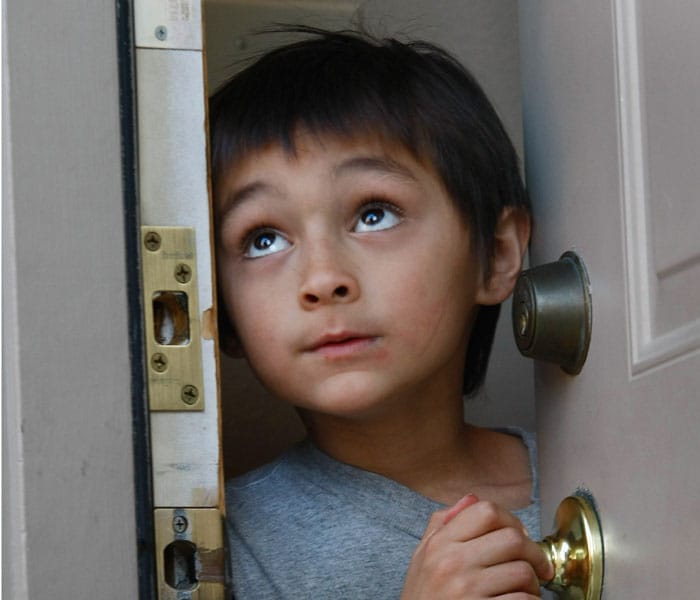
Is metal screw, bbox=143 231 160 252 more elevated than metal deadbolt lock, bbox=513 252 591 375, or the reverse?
metal screw, bbox=143 231 160 252

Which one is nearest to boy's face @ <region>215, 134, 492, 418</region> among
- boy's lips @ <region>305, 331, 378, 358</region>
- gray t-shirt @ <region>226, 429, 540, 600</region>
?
boy's lips @ <region>305, 331, 378, 358</region>

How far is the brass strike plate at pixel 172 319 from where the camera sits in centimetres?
90

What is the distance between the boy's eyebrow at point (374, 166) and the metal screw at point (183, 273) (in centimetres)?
26

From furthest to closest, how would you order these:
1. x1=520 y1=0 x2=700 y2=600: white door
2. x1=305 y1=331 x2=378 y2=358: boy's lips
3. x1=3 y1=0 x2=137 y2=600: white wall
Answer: x1=305 y1=331 x2=378 y2=358: boy's lips → x1=3 y1=0 x2=137 y2=600: white wall → x1=520 y1=0 x2=700 y2=600: white door

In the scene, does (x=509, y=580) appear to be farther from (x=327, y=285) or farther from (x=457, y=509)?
(x=327, y=285)

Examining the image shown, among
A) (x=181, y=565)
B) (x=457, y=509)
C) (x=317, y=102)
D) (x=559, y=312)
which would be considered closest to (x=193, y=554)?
(x=181, y=565)

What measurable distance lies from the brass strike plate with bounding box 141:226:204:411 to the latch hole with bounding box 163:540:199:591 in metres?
0.10

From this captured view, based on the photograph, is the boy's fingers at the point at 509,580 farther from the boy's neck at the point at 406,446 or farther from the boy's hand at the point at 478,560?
the boy's neck at the point at 406,446

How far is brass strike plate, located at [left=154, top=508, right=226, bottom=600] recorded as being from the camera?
901 millimetres

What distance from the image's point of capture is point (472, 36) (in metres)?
1.60

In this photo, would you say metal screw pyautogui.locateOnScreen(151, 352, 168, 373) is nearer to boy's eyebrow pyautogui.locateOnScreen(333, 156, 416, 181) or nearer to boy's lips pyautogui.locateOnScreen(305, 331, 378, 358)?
boy's lips pyautogui.locateOnScreen(305, 331, 378, 358)

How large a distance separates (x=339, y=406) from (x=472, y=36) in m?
0.69

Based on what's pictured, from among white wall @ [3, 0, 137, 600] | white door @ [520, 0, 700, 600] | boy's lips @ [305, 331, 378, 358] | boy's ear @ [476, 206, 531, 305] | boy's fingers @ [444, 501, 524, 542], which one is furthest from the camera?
boy's ear @ [476, 206, 531, 305]

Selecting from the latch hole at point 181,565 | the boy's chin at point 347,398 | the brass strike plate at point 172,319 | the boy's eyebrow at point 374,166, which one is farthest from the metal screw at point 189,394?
the boy's eyebrow at point 374,166
